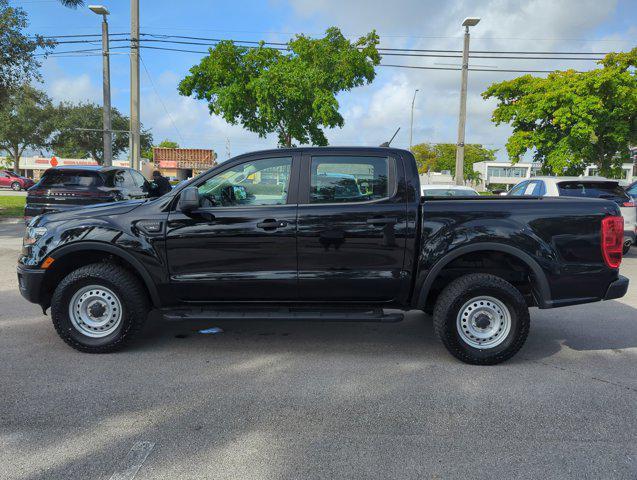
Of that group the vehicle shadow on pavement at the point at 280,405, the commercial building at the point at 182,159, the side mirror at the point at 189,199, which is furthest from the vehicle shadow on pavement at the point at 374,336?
the commercial building at the point at 182,159

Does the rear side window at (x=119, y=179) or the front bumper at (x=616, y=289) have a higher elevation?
the rear side window at (x=119, y=179)

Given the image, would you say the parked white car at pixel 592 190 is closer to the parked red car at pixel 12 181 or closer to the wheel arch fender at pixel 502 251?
the wheel arch fender at pixel 502 251

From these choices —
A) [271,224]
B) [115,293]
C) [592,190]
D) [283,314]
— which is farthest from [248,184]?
[592,190]

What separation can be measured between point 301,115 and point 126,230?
16.9 meters

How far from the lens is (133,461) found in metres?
2.72

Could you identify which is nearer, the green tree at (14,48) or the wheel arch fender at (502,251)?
the wheel arch fender at (502,251)

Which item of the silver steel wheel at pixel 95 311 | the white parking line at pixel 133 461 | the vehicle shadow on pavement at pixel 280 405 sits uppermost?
the silver steel wheel at pixel 95 311

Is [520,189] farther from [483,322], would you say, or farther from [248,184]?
[248,184]

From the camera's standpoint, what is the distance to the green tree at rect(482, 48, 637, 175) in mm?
17562

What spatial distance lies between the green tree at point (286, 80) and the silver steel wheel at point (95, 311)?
16.1 meters

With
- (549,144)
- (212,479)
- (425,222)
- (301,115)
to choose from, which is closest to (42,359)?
(212,479)

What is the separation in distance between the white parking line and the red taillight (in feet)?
12.6

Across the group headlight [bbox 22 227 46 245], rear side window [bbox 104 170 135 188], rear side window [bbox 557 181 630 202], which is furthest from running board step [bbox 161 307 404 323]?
rear side window [bbox 557 181 630 202]

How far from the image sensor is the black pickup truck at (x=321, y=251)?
13.5 ft
